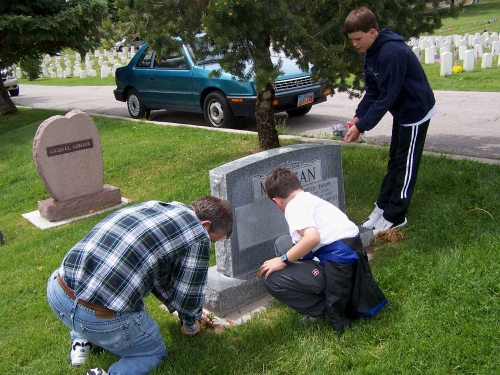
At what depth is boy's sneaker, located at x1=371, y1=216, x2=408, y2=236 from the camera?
469cm

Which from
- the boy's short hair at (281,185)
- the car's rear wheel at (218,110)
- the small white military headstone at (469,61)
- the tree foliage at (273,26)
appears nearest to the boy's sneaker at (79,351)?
the boy's short hair at (281,185)

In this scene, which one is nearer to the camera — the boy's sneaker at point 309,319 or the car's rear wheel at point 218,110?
the boy's sneaker at point 309,319

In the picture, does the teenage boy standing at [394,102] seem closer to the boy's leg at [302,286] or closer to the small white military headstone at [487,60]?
the boy's leg at [302,286]

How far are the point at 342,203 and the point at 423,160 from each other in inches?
78.3

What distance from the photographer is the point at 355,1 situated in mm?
5230

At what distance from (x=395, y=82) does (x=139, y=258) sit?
246 cm

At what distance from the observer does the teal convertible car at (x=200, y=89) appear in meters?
9.38

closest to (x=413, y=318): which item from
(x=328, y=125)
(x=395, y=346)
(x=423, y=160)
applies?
(x=395, y=346)

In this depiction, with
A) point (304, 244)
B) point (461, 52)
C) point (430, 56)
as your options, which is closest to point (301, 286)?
point (304, 244)

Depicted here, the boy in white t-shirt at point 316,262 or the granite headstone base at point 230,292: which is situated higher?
the boy in white t-shirt at point 316,262

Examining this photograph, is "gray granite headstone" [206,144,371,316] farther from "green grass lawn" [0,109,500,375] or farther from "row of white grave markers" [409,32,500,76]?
"row of white grave markers" [409,32,500,76]

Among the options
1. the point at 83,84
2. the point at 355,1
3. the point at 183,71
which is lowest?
the point at 83,84

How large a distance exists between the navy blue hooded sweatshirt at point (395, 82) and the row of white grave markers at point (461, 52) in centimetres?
653

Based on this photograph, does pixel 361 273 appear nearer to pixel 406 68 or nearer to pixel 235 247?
pixel 235 247
